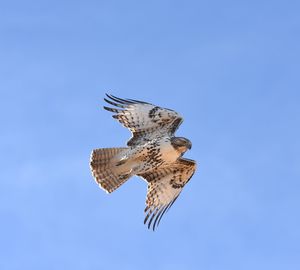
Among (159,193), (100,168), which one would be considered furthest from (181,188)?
(100,168)

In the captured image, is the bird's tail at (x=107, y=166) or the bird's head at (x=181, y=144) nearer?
the bird's head at (x=181, y=144)

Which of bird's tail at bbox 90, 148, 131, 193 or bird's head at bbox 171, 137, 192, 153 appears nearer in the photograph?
bird's head at bbox 171, 137, 192, 153

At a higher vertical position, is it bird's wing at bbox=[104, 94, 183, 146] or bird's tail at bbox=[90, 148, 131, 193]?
bird's wing at bbox=[104, 94, 183, 146]

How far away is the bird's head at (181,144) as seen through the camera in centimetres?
1958

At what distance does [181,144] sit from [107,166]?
1.65 meters

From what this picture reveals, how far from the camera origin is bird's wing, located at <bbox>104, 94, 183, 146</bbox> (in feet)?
65.6

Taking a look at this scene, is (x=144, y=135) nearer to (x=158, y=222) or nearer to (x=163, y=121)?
(x=163, y=121)

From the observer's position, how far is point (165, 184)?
67.8ft

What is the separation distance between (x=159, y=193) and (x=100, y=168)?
1508mm

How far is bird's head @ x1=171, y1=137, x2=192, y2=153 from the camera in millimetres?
19578

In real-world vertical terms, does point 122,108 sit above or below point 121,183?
above

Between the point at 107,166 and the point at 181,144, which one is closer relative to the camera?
the point at 181,144

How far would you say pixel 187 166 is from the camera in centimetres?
2036

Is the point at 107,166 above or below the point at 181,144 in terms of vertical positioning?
below
